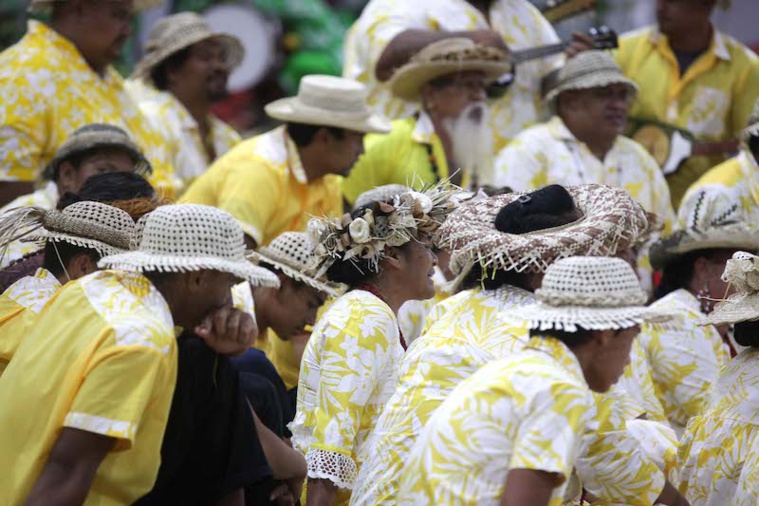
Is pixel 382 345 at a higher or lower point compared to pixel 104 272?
lower

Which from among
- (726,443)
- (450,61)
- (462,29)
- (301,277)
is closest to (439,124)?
(450,61)

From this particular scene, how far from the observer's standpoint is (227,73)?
924 cm

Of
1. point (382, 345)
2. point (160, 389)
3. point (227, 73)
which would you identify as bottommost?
point (227, 73)

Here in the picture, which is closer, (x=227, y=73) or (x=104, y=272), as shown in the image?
(x=104, y=272)

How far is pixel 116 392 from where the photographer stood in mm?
3828

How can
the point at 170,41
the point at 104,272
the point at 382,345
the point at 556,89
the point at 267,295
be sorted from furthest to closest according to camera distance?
1. the point at 170,41
2. the point at 556,89
3. the point at 267,295
4. the point at 382,345
5. the point at 104,272

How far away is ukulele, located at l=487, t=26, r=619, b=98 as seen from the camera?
340 inches

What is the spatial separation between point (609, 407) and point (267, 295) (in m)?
2.12

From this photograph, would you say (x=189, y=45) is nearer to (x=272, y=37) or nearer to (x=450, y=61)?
(x=450, y=61)

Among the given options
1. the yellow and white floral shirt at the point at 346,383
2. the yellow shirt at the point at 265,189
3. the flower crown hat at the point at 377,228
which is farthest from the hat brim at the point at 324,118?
the yellow and white floral shirt at the point at 346,383

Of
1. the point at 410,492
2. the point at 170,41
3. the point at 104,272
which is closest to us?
the point at 410,492

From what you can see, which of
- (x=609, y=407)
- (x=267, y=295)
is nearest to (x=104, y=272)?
(x=609, y=407)

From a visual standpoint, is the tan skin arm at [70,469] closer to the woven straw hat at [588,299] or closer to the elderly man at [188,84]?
the woven straw hat at [588,299]

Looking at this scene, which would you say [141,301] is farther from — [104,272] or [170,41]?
[170,41]
